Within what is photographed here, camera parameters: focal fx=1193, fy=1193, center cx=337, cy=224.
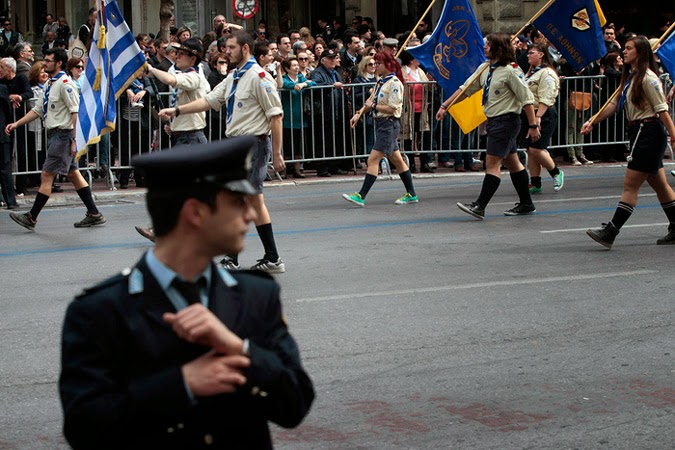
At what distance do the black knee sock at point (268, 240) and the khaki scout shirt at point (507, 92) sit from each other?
393 centimetres

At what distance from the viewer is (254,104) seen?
9.70 m

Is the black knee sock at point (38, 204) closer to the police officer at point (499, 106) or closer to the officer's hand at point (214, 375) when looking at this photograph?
the police officer at point (499, 106)

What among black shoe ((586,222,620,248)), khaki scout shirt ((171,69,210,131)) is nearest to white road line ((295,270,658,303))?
black shoe ((586,222,620,248))

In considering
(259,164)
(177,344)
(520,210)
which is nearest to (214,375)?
(177,344)

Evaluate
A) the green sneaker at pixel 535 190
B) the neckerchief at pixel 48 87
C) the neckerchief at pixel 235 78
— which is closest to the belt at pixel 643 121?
the neckerchief at pixel 235 78

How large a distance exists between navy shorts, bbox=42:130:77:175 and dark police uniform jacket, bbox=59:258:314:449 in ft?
33.5

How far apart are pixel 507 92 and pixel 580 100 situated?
6.80m

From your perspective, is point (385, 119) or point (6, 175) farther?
point (6, 175)

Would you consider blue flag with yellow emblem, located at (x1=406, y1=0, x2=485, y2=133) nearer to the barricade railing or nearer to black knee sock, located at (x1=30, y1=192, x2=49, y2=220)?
the barricade railing

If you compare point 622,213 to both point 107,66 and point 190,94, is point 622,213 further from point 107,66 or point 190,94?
point 107,66

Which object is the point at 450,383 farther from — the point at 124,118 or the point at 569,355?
the point at 124,118

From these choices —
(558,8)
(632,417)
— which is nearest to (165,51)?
(558,8)

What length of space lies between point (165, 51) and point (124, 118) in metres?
1.63

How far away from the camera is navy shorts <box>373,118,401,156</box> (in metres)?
14.0
